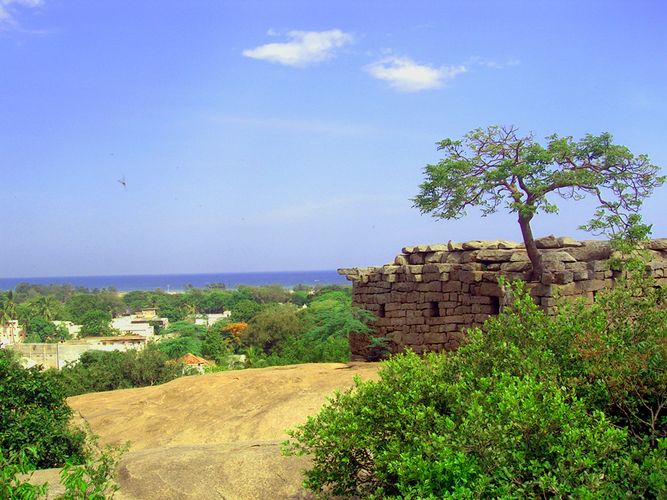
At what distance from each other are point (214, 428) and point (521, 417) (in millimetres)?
6612

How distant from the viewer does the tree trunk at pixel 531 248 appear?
13703 mm

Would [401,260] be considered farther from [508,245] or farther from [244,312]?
[244,312]

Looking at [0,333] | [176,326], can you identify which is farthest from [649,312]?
[0,333]

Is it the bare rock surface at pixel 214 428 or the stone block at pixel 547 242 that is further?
the stone block at pixel 547 242

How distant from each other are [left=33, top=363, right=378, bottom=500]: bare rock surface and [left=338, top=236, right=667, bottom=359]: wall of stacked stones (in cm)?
210

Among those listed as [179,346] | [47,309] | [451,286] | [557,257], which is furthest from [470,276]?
[47,309]

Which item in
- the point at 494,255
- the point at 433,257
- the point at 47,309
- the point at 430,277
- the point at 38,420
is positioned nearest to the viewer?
the point at 38,420

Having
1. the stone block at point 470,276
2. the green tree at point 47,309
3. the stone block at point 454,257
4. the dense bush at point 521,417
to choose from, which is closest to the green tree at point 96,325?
the green tree at point 47,309

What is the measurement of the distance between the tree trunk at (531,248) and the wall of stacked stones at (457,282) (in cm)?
17

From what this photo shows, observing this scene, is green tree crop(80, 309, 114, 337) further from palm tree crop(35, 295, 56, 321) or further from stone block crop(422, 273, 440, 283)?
stone block crop(422, 273, 440, 283)

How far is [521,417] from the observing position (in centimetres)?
463

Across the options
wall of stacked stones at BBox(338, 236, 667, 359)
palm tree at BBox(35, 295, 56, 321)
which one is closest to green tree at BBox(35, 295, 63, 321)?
palm tree at BBox(35, 295, 56, 321)

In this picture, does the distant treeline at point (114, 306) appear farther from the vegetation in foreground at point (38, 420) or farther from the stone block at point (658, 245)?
the vegetation in foreground at point (38, 420)

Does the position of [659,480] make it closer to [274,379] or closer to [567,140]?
[274,379]
